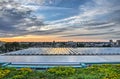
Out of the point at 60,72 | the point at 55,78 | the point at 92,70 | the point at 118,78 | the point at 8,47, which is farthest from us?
the point at 8,47

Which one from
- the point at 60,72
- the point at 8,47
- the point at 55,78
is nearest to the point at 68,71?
the point at 60,72

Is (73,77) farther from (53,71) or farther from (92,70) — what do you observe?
(92,70)

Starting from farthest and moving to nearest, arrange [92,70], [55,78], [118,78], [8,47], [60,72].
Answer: [8,47], [92,70], [60,72], [55,78], [118,78]

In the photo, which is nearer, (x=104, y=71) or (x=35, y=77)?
(x=35, y=77)

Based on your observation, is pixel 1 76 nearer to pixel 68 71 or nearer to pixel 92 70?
pixel 68 71

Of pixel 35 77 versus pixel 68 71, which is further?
pixel 68 71

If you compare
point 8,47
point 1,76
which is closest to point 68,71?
point 1,76

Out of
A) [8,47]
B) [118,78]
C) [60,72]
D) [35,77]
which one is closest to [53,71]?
[60,72]

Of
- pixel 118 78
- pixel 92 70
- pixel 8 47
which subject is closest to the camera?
pixel 118 78
